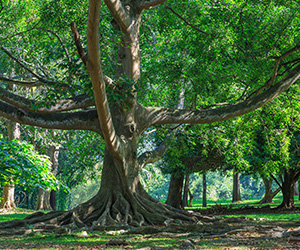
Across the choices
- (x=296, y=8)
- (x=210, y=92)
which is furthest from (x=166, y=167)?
(x=296, y=8)

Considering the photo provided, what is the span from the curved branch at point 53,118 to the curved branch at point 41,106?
0.20 meters

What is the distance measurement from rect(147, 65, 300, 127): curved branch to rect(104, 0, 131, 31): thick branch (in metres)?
2.51

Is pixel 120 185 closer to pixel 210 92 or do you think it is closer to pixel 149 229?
pixel 149 229

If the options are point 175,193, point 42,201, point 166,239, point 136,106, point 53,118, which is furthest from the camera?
point 42,201

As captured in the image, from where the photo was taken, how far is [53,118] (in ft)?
34.9

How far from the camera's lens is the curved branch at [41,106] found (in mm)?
10109

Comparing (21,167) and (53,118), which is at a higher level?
(53,118)

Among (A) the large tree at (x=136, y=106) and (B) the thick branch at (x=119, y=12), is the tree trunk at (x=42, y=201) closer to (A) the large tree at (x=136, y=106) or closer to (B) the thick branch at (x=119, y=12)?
(A) the large tree at (x=136, y=106)

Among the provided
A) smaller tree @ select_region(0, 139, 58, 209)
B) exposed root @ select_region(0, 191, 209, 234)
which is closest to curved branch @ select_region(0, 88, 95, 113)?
smaller tree @ select_region(0, 139, 58, 209)

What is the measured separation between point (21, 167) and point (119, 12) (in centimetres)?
448

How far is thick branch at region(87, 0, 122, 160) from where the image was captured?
5844 mm

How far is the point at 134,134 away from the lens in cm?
1129

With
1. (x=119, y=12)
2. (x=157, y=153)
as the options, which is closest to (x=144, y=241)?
(x=119, y=12)

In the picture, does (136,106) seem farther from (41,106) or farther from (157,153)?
(157,153)
